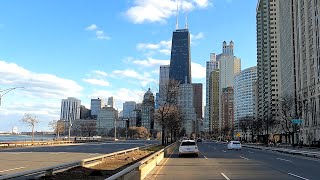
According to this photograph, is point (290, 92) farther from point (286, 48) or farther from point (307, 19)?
point (307, 19)

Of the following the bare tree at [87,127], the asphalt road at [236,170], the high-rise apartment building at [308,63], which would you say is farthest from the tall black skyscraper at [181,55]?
the asphalt road at [236,170]

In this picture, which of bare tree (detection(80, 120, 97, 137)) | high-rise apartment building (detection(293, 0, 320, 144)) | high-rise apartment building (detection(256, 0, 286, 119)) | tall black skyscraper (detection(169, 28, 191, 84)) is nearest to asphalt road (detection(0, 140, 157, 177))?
high-rise apartment building (detection(293, 0, 320, 144))

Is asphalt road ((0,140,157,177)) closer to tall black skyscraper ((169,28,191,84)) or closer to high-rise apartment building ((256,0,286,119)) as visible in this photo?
tall black skyscraper ((169,28,191,84))

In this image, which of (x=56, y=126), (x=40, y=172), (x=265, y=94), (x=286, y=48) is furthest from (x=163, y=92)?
(x=265, y=94)

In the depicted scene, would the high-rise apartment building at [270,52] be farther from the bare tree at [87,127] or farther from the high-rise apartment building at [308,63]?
the bare tree at [87,127]

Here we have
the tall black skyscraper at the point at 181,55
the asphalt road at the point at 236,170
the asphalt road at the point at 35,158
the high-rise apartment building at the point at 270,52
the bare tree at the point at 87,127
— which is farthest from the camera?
the bare tree at the point at 87,127

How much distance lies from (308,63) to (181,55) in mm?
78058

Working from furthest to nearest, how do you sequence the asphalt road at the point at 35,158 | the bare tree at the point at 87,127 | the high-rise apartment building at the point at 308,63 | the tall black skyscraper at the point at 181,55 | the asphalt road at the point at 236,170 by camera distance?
the bare tree at the point at 87,127 → the tall black skyscraper at the point at 181,55 → the high-rise apartment building at the point at 308,63 → the asphalt road at the point at 35,158 → the asphalt road at the point at 236,170

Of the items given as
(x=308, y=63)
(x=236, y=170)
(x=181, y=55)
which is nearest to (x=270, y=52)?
(x=181, y=55)

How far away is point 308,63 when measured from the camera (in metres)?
116

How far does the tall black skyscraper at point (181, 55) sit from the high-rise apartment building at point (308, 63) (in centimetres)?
4879

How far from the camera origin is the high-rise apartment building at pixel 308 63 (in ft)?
350

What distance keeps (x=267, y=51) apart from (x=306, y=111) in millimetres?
84509

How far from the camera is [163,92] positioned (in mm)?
62562
